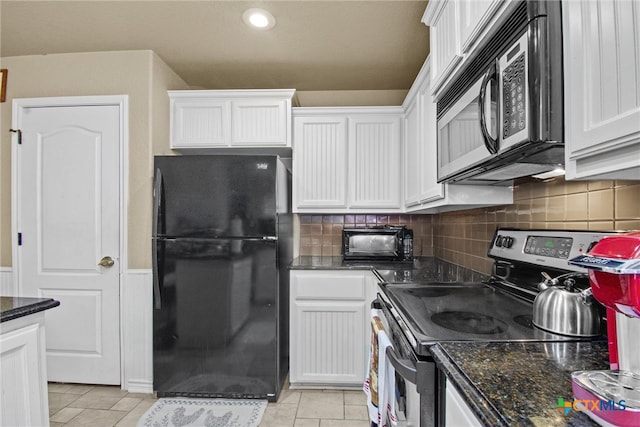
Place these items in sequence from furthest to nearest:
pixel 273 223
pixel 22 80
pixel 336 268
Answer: pixel 22 80
pixel 336 268
pixel 273 223

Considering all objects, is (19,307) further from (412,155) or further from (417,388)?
(412,155)

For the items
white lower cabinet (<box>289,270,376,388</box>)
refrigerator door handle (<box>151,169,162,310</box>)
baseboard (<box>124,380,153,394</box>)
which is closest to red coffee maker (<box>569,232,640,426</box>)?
white lower cabinet (<box>289,270,376,388</box>)

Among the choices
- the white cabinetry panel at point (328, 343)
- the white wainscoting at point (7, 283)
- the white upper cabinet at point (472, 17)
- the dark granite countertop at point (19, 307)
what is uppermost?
the white upper cabinet at point (472, 17)

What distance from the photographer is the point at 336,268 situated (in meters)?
2.41

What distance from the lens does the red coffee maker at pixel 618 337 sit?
0.53m

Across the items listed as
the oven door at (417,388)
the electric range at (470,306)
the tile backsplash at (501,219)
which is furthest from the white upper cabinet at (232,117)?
the oven door at (417,388)

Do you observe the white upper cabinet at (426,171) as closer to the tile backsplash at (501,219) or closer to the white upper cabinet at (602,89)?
the tile backsplash at (501,219)

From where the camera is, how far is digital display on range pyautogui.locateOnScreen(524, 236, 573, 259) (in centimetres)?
116

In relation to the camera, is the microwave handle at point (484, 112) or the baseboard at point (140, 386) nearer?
the microwave handle at point (484, 112)

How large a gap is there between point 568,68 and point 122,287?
276cm

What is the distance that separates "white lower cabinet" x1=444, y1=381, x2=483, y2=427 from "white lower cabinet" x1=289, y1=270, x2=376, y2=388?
1.57m

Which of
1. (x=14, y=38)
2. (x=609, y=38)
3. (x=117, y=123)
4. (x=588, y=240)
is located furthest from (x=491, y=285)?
(x=14, y=38)

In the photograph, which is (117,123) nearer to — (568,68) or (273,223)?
(273,223)

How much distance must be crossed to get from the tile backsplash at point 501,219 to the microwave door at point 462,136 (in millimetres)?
384
